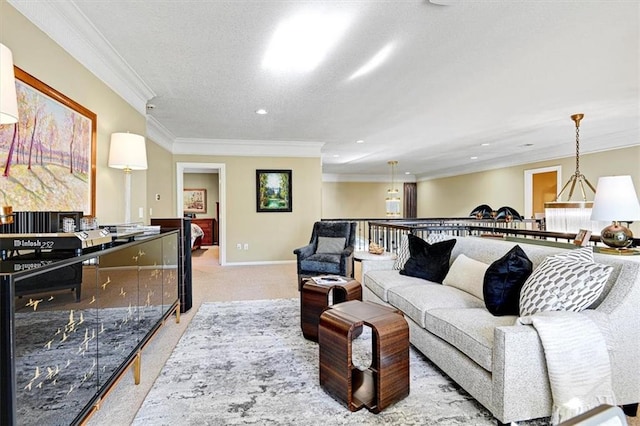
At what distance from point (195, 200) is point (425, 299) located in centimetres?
877

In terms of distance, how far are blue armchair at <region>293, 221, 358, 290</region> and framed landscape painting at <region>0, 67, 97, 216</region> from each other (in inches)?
96.9

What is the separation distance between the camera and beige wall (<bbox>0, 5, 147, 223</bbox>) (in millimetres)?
1818

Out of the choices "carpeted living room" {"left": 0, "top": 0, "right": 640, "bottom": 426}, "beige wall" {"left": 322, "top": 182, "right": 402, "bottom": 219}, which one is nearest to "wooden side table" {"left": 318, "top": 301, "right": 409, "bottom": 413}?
"carpeted living room" {"left": 0, "top": 0, "right": 640, "bottom": 426}

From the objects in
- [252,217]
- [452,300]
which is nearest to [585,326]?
[452,300]

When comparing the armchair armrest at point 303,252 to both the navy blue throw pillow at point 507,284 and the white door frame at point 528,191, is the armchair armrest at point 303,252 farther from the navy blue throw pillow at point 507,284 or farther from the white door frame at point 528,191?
the white door frame at point 528,191

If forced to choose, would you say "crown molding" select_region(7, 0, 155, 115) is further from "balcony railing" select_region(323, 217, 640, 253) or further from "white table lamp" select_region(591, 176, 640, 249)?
"white table lamp" select_region(591, 176, 640, 249)

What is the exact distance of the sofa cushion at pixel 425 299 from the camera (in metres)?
2.34

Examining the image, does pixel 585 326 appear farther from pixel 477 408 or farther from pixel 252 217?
pixel 252 217

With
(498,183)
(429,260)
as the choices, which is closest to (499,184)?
(498,183)

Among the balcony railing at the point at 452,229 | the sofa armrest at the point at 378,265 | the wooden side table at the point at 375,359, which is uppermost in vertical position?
the balcony railing at the point at 452,229

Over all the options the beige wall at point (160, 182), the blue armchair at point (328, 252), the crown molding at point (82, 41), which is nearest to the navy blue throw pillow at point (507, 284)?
the blue armchair at point (328, 252)

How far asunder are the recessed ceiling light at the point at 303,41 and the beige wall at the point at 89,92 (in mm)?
1423

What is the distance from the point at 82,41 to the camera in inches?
94.6

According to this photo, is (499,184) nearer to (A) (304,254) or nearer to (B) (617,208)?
(A) (304,254)
